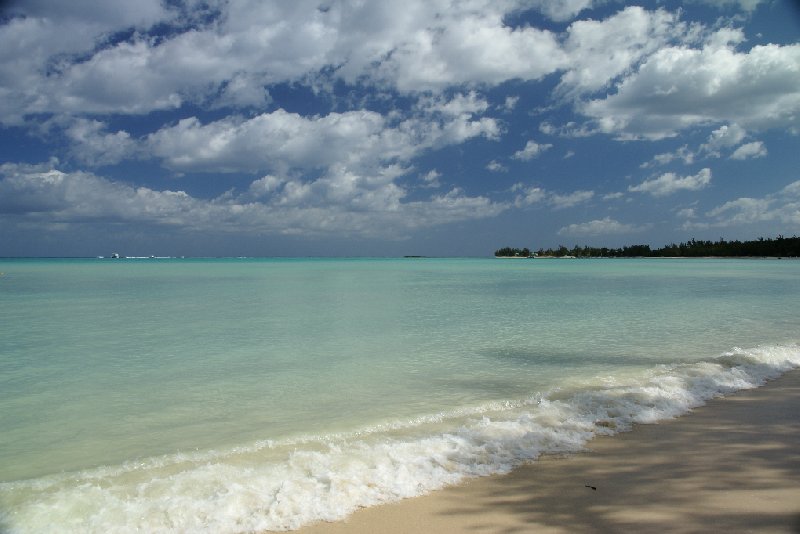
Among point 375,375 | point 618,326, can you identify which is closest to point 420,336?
point 375,375

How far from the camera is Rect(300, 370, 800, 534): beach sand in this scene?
3604mm

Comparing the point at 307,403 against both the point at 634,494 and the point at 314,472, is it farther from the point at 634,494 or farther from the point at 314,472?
the point at 634,494

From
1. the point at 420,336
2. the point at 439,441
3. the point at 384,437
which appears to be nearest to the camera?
the point at 439,441

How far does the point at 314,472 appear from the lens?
4680 millimetres

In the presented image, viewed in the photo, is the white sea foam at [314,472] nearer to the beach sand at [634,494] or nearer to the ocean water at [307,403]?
the ocean water at [307,403]

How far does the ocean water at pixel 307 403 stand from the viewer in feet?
14.3

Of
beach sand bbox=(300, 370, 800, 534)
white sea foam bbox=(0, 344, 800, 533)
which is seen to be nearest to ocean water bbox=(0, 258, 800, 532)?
white sea foam bbox=(0, 344, 800, 533)

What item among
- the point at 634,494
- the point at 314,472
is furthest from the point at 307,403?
the point at 634,494

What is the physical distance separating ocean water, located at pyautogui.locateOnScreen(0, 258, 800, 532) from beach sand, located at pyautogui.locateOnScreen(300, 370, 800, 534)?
294 millimetres

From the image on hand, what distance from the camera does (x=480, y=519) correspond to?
3758 mm

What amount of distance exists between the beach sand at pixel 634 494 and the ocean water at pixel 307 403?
294mm

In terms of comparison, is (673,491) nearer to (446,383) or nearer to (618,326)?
(446,383)

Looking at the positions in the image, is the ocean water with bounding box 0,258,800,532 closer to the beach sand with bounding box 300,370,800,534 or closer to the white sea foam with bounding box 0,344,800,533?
the white sea foam with bounding box 0,344,800,533

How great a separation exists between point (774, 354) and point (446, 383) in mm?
6878
